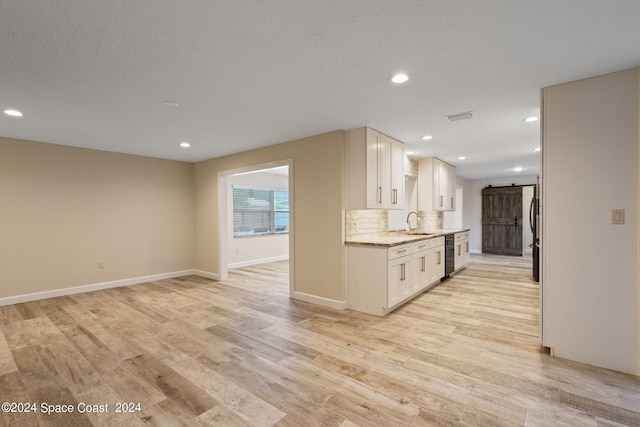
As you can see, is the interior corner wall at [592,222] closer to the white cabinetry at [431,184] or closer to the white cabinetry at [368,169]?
the white cabinetry at [368,169]

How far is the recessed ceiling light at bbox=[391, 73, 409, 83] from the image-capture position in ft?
7.93

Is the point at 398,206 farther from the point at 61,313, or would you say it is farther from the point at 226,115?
the point at 61,313

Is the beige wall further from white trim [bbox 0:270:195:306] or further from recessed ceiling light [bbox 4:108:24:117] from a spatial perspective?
recessed ceiling light [bbox 4:108:24:117]

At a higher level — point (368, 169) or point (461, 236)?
point (368, 169)

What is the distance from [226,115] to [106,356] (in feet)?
8.70

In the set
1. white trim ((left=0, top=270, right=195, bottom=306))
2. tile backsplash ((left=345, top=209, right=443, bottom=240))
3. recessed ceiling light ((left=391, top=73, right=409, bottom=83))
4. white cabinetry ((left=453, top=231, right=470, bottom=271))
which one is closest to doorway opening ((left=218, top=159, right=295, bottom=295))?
white trim ((left=0, top=270, right=195, bottom=306))

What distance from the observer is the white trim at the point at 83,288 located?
4.34m

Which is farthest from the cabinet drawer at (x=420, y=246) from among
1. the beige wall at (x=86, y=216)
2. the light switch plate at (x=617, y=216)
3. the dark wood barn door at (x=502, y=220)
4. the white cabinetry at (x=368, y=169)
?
the dark wood barn door at (x=502, y=220)

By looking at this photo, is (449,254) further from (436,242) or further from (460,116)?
(460,116)

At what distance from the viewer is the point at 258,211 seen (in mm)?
7875

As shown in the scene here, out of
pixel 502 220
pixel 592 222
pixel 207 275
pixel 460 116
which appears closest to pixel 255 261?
pixel 207 275

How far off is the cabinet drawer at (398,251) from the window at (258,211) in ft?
14.8

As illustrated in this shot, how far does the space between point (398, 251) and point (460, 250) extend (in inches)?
126

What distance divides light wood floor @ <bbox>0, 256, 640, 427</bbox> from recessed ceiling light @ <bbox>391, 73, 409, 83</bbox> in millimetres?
2398
